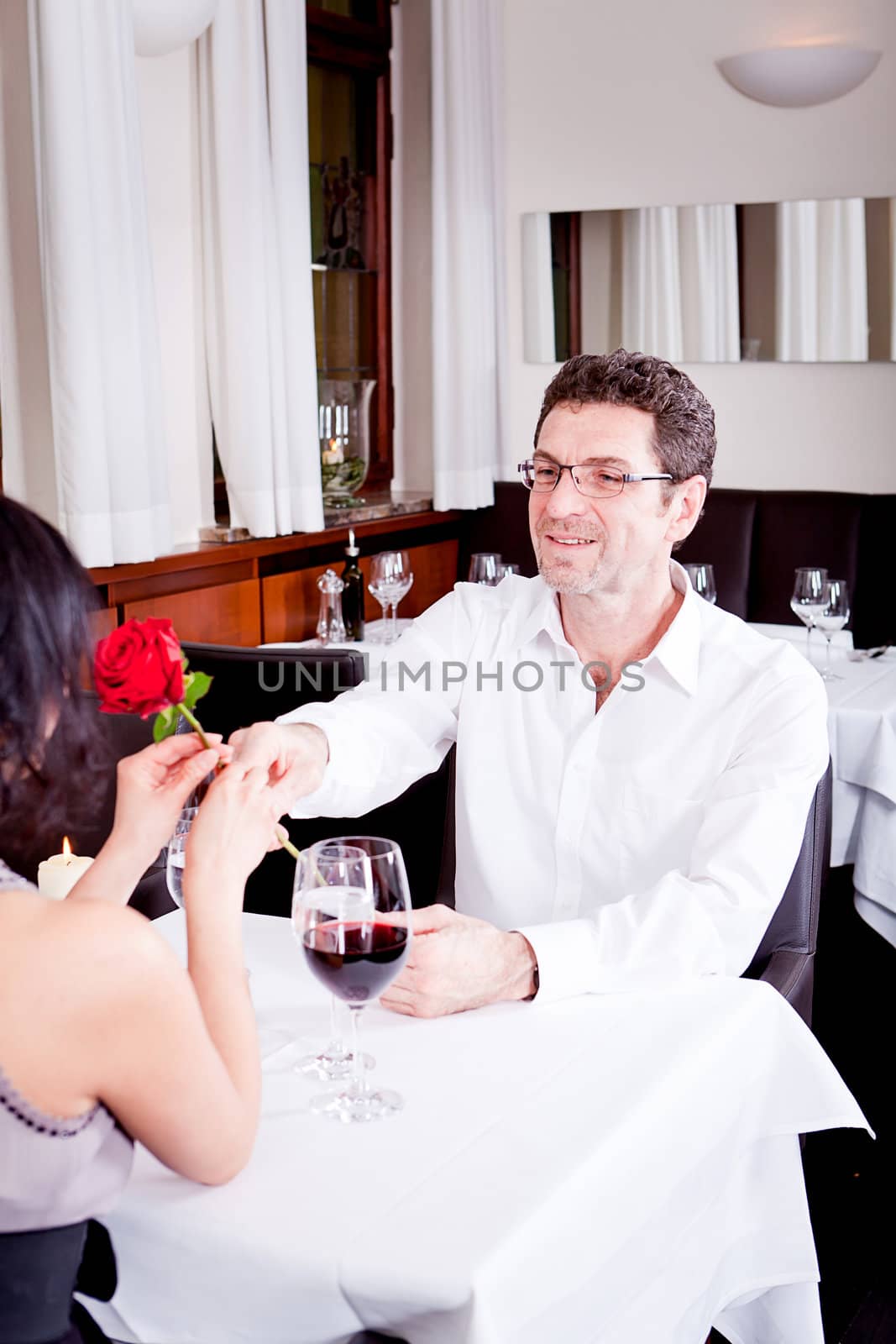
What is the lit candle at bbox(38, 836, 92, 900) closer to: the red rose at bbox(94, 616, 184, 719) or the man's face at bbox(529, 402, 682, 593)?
the red rose at bbox(94, 616, 184, 719)

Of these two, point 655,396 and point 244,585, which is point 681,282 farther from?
point 655,396

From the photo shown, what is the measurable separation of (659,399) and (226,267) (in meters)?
2.27

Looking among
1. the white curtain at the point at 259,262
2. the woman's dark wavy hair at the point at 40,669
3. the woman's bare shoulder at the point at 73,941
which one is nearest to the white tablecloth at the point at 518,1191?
the woman's bare shoulder at the point at 73,941

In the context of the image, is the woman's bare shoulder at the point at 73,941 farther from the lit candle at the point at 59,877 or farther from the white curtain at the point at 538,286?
the white curtain at the point at 538,286

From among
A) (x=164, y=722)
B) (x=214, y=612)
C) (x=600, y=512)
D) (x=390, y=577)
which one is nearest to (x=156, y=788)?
(x=164, y=722)

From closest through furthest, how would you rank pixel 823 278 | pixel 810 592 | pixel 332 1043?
pixel 332 1043 < pixel 810 592 < pixel 823 278

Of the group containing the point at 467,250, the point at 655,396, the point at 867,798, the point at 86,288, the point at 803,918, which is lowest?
the point at 867,798

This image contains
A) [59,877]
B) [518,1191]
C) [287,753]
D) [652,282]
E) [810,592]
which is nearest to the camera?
[518,1191]

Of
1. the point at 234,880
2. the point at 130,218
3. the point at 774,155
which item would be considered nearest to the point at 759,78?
Result: the point at 774,155

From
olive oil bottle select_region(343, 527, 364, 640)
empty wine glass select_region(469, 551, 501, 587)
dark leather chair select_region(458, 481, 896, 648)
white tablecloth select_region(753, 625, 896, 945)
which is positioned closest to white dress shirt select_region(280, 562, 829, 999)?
white tablecloth select_region(753, 625, 896, 945)

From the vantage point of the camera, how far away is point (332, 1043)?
1237 millimetres

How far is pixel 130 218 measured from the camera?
326cm

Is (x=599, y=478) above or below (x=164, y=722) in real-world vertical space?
above

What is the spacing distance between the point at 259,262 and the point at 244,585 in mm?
893
